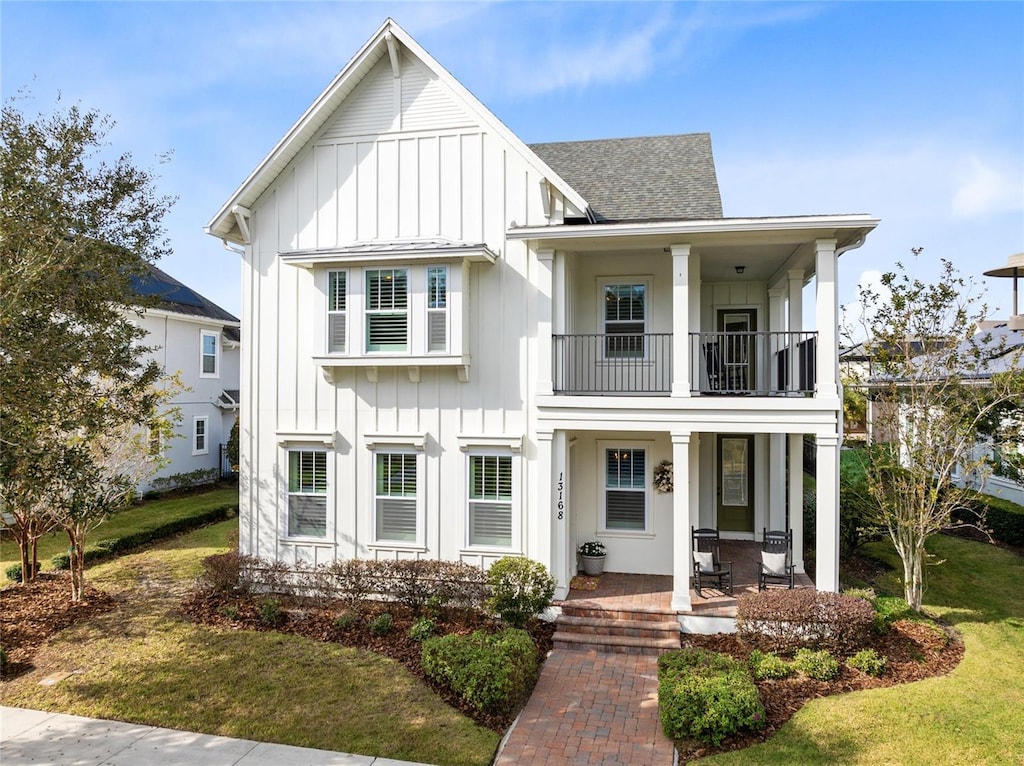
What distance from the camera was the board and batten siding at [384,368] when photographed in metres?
11.3

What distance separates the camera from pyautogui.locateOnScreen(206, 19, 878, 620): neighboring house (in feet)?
34.6

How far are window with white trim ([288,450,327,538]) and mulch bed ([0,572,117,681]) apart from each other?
11.4 ft

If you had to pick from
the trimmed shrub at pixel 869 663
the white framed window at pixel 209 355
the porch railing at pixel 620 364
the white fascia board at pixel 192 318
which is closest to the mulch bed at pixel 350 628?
the trimmed shrub at pixel 869 663

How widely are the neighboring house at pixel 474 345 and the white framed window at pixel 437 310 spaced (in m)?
0.04

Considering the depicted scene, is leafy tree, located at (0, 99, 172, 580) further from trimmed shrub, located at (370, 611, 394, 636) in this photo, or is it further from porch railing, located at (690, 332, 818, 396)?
porch railing, located at (690, 332, 818, 396)

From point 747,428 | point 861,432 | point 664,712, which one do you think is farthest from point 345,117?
point 861,432

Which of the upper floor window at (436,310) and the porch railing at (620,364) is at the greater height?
the upper floor window at (436,310)

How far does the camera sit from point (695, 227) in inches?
391

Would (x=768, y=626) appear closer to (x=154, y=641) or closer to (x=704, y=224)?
(x=704, y=224)

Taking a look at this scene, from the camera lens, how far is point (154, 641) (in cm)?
972

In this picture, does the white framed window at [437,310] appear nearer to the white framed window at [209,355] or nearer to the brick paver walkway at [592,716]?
the brick paver walkway at [592,716]

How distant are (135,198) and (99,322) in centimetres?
226

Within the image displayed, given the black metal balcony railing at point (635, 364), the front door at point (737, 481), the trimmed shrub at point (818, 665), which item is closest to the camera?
the trimmed shrub at point (818, 665)

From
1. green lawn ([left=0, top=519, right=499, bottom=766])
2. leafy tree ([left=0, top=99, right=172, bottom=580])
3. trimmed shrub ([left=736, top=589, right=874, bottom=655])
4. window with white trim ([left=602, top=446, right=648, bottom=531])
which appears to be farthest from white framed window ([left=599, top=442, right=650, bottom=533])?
leafy tree ([left=0, top=99, right=172, bottom=580])
